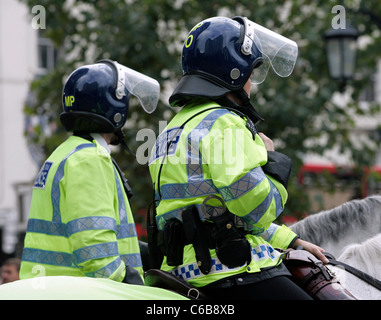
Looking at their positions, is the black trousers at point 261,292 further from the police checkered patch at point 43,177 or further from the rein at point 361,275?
the police checkered patch at point 43,177

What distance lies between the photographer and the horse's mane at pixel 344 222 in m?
3.68

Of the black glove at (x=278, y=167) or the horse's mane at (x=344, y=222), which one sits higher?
the black glove at (x=278, y=167)

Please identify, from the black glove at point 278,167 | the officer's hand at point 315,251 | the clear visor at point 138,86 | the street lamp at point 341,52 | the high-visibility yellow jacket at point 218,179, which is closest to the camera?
the high-visibility yellow jacket at point 218,179

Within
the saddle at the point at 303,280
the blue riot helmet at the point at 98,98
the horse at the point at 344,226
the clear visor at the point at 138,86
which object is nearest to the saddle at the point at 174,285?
the saddle at the point at 303,280

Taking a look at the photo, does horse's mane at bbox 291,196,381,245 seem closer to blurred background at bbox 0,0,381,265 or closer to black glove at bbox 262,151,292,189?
black glove at bbox 262,151,292,189

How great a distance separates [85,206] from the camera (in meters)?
3.35

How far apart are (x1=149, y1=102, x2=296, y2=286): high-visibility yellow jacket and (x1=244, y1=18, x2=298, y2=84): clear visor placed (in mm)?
522

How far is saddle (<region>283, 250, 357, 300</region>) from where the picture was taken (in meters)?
2.81

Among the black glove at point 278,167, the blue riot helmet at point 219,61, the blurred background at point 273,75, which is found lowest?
the blurred background at point 273,75

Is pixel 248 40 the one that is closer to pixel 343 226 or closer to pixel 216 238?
pixel 216 238

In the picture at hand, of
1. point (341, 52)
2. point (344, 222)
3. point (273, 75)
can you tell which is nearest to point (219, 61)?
point (344, 222)

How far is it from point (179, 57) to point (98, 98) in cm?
509
